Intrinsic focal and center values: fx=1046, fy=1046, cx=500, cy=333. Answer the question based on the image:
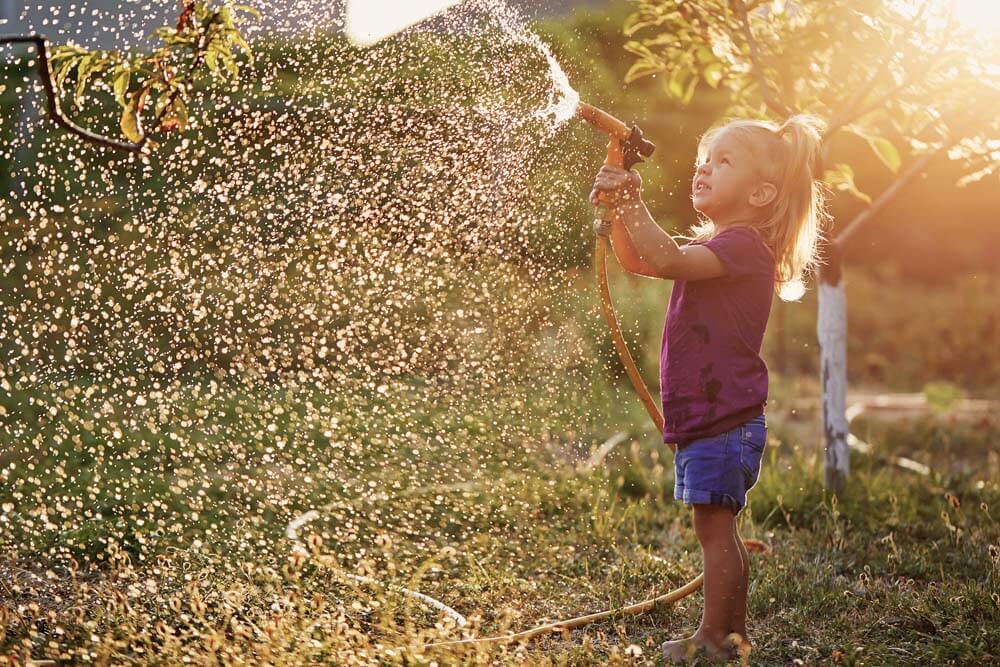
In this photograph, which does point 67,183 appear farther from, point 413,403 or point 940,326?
point 940,326

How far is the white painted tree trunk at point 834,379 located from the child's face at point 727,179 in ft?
5.10

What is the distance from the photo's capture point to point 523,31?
586 cm

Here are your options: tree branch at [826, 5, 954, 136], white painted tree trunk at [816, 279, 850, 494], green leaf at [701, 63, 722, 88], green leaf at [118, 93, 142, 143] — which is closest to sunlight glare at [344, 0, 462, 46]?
green leaf at [701, 63, 722, 88]

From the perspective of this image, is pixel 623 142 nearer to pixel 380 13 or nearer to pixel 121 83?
pixel 121 83

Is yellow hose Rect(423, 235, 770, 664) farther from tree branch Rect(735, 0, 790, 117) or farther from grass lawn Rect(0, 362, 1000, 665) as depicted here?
tree branch Rect(735, 0, 790, 117)

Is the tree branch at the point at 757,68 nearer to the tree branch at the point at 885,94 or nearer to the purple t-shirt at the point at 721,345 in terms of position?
the tree branch at the point at 885,94

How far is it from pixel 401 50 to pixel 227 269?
1.52 metres

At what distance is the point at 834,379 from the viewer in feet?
12.7

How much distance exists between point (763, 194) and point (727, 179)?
0.10 m

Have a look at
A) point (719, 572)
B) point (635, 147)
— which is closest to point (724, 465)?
point (719, 572)

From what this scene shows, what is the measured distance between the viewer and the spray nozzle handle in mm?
2418

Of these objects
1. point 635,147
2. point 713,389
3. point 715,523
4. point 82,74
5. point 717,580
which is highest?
point 82,74

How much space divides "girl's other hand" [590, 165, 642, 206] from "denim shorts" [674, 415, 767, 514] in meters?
0.58

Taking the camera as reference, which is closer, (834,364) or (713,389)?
(713,389)
